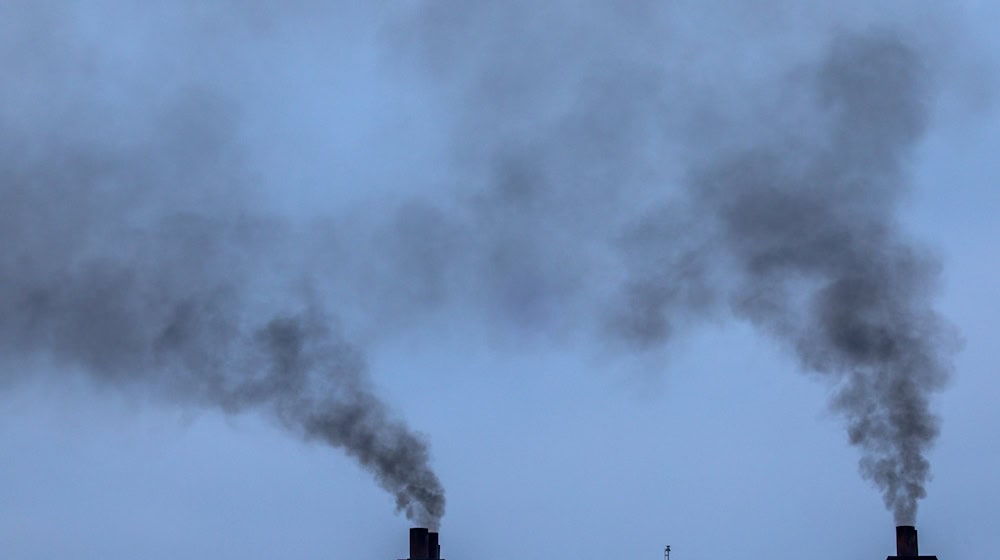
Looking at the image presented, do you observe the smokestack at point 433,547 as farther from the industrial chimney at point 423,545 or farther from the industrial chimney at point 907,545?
the industrial chimney at point 907,545

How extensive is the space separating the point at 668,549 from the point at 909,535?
38.6 feet

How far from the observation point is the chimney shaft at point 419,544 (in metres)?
41.1

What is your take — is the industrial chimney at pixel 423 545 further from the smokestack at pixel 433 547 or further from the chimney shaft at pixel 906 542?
the chimney shaft at pixel 906 542

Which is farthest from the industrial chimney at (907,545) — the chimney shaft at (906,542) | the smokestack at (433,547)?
the smokestack at (433,547)

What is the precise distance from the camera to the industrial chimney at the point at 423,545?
135ft

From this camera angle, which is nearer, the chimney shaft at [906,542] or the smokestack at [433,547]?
the chimney shaft at [906,542]

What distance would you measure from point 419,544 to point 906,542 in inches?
441

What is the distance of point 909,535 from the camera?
38.6m

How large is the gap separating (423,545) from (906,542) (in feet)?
36.5

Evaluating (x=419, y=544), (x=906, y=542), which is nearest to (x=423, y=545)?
(x=419, y=544)

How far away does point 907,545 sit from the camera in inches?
1513

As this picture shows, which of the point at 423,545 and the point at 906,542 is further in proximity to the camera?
the point at 423,545

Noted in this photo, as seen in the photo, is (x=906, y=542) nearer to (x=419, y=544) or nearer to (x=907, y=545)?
(x=907, y=545)

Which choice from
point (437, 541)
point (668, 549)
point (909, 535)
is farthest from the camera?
point (668, 549)
